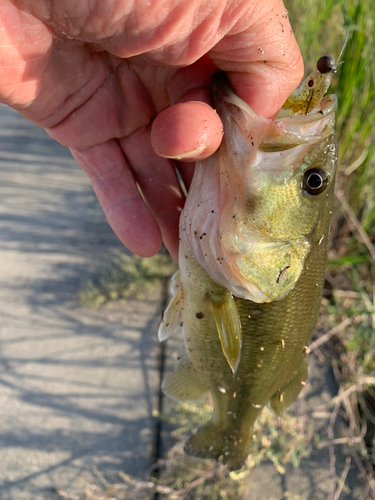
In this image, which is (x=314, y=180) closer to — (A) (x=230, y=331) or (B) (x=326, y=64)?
(B) (x=326, y=64)

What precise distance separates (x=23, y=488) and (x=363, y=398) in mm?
2006

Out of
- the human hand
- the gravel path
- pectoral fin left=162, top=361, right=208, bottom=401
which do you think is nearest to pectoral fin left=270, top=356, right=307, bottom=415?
pectoral fin left=162, top=361, right=208, bottom=401

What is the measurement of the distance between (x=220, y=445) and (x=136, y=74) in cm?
162

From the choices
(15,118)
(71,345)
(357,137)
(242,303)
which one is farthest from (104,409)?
(15,118)

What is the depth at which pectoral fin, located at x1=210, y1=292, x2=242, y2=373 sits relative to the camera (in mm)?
1370

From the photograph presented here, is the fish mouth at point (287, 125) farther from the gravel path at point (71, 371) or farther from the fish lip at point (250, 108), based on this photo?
the gravel path at point (71, 371)

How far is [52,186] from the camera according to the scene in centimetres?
349

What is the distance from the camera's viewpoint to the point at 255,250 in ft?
4.45

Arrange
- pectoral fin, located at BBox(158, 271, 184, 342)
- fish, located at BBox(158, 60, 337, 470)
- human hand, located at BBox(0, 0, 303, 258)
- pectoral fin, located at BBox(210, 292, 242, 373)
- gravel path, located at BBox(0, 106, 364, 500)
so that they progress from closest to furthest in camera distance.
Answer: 1. human hand, located at BBox(0, 0, 303, 258)
2. fish, located at BBox(158, 60, 337, 470)
3. pectoral fin, located at BBox(210, 292, 242, 373)
4. pectoral fin, located at BBox(158, 271, 184, 342)
5. gravel path, located at BBox(0, 106, 364, 500)

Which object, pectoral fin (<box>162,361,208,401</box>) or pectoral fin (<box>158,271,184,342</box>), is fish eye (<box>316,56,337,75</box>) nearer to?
pectoral fin (<box>158,271,184,342</box>)

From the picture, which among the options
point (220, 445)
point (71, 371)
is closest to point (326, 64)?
point (220, 445)

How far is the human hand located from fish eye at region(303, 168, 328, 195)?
0.27 metres

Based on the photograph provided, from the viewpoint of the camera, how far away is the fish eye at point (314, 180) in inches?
49.8

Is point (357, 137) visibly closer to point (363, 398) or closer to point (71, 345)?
point (363, 398)
